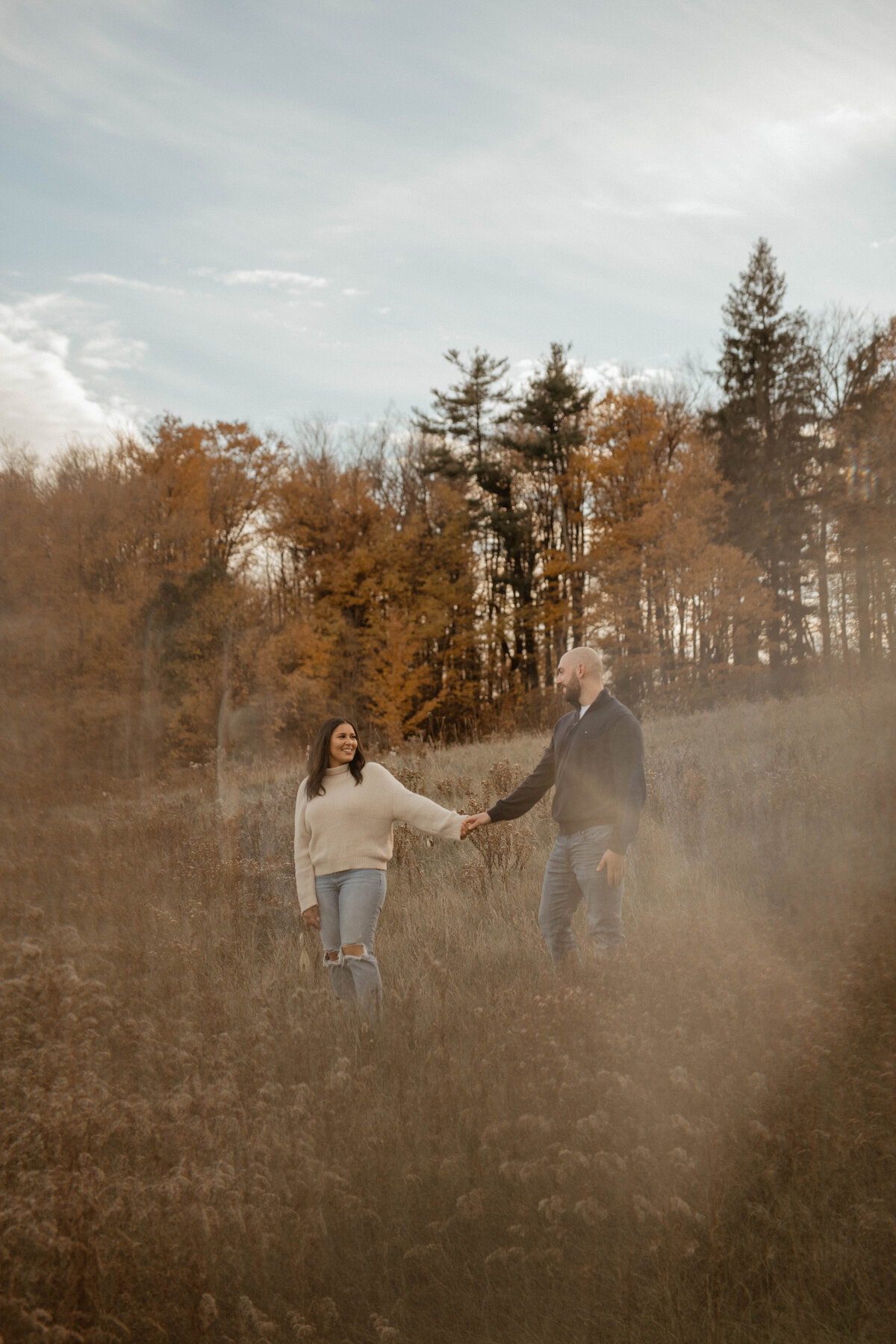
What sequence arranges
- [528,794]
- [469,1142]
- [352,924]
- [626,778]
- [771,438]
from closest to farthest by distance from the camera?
[469,1142] → [626,778] → [352,924] → [528,794] → [771,438]

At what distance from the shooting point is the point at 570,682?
191 inches

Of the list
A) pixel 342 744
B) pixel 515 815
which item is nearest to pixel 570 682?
pixel 515 815

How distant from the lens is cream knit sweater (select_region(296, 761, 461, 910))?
4.82 m

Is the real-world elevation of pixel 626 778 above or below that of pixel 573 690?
below

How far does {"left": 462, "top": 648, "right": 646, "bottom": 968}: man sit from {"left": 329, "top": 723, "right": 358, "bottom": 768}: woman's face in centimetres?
113

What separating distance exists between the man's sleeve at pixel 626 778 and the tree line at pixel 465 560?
49.3 ft

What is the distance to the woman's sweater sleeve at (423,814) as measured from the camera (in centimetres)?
499

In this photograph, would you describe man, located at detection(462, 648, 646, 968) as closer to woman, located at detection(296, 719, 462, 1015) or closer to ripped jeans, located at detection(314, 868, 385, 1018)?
woman, located at detection(296, 719, 462, 1015)

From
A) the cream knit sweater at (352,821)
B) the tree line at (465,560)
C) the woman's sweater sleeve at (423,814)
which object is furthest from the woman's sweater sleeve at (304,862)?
the tree line at (465,560)

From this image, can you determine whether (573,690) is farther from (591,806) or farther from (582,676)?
(591,806)

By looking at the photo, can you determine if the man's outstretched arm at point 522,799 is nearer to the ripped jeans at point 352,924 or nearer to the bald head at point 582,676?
the bald head at point 582,676

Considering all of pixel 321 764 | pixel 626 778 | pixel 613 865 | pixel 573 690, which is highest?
pixel 573 690

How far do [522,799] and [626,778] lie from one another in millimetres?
798

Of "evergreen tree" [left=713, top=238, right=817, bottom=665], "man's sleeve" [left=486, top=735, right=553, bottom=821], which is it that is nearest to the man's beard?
"man's sleeve" [left=486, top=735, right=553, bottom=821]
